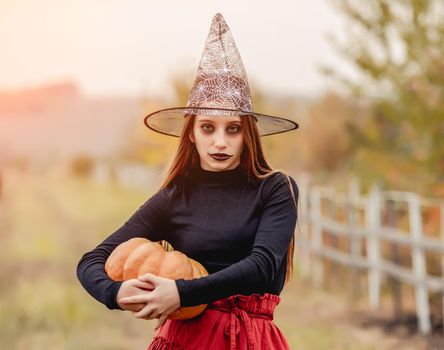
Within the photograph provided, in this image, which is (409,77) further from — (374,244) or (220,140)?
(220,140)

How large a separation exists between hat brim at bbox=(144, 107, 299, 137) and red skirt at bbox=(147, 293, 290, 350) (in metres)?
0.54

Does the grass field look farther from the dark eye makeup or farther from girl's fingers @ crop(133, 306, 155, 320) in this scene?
girl's fingers @ crop(133, 306, 155, 320)

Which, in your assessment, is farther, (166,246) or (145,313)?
(166,246)

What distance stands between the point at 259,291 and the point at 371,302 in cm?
735

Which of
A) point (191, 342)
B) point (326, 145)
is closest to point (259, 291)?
point (191, 342)

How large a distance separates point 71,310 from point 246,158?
586cm

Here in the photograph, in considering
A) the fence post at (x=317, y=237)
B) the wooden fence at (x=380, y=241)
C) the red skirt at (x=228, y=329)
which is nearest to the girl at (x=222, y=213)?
the red skirt at (x=228, y=329)

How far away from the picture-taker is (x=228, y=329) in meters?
2.54

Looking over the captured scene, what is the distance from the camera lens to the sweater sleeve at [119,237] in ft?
8.06

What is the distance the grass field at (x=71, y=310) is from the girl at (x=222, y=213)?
4077mm

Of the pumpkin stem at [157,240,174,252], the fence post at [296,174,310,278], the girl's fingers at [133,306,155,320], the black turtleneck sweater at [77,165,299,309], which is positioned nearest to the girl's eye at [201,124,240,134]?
the black turtleneck sweater at [77,165,299,309]

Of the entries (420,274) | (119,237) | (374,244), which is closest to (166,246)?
(119,237)

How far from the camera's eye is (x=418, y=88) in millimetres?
9977

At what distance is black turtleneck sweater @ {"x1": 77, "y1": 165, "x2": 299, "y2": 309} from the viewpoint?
2396 mm
